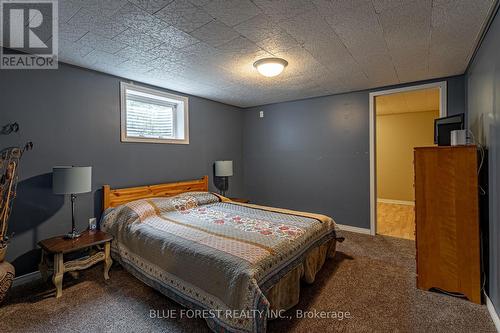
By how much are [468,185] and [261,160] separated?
11.5ft

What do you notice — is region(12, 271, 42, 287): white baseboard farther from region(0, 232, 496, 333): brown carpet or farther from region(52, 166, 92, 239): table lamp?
region(52, 166, 92, 239): table lamp

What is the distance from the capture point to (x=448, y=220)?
225cm

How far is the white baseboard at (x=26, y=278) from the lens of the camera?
2.44 metres

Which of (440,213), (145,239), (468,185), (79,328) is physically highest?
(468,185)

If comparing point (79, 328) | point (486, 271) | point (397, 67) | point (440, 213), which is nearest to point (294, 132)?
point (397, 67)

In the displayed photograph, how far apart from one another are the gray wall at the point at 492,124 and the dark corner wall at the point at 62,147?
12.3 feet

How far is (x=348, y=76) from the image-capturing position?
334 cm

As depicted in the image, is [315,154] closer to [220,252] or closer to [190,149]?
[190,149]

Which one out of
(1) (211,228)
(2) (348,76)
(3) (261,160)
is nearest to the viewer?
(1) (211,228)

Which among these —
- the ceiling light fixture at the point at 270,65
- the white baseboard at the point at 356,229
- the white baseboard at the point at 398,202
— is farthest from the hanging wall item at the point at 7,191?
the white baseboard at the point at 398,202

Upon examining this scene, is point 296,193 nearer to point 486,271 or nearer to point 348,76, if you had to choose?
point 348,76

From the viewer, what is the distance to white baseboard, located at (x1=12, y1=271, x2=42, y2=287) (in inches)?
96.1

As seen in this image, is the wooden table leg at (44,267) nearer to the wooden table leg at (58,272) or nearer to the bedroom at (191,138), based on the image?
the bedroom at (191,138)

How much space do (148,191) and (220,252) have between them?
2.01 meters
